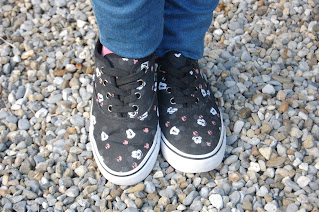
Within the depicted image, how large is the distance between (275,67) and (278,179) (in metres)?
0.58

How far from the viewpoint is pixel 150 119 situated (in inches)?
51.8

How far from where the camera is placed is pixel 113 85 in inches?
49.2

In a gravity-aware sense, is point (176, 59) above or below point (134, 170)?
above

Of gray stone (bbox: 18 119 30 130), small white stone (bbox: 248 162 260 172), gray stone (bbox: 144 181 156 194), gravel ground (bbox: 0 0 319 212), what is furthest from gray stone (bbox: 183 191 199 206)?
gray stone (bbox: 18 119 30 130)

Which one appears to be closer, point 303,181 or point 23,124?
point 303,181

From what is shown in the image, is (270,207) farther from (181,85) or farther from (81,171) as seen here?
(81,171)

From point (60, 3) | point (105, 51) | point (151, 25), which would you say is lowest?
point (60, 3)

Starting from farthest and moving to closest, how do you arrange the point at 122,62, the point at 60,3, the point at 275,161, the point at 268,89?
the point at 60,3
the point at 268,89
the point at 275,161
the point at 122,62

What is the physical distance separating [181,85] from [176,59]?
0.31 ft

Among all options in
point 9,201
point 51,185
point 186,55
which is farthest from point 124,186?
point 186,55

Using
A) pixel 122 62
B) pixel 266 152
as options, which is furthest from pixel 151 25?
pixel 266 152

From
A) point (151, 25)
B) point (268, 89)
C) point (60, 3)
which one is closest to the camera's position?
point (151, 25)

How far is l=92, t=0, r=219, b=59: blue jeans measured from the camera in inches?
39.4

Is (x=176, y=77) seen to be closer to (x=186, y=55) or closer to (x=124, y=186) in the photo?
(x=186, y=55)
